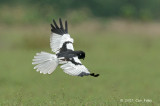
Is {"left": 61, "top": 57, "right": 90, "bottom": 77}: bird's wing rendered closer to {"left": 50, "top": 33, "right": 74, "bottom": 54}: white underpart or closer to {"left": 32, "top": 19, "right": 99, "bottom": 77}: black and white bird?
{"left": 32, "top": 19, "right": 99, "bottom": 77}: black and white bird

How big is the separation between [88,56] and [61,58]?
11716mm

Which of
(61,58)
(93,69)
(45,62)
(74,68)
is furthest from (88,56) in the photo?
(74,68)

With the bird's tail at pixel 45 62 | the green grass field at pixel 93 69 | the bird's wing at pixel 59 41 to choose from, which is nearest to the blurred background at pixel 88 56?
the green grass field at pixel 93 69

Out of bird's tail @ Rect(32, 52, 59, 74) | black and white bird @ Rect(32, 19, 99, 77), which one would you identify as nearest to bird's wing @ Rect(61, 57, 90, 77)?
black and white bird @ Rect(32, 19, 99, 77)

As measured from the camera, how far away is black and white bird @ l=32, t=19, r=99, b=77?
797 cm

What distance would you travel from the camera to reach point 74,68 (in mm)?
8008

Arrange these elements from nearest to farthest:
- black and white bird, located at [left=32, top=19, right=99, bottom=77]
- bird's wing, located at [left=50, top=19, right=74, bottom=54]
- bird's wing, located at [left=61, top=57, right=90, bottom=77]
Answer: bird's wing, located at [left=61, top=57, right=90, bottom=77] < black and white bird, located at [left=32, top=19, right=99, bottom=77] < bird's wing, located at [left=50, top=19, right=74, bottom=54]

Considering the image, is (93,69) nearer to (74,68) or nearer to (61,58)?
(61,58)

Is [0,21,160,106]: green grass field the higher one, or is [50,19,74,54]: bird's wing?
[50,19,74,54]: bird's wing

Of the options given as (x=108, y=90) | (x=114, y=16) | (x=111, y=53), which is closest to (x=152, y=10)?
(x=114, y=16)

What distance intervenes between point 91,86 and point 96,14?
31224mm

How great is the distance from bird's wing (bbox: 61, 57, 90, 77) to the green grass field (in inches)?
12.8

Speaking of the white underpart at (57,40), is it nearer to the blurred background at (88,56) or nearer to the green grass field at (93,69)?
the green grass field at (93,69)

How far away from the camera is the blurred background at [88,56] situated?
1030 cm
